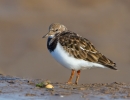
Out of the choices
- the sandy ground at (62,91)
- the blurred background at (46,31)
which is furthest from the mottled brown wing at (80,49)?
the blurred background at (46,31)

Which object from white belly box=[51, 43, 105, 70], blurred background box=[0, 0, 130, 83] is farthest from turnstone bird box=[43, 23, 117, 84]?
blurred background box=[0, 0, 130, 83]

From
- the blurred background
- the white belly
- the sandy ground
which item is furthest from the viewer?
the blurred background

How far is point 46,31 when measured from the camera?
17.6 m

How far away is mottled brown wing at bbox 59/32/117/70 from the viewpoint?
30.1ft

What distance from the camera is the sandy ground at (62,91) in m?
7.96

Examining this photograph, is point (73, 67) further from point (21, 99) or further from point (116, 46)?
point (116, 46)

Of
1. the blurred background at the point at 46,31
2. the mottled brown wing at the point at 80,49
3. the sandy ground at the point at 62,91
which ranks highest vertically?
the blurred background at the point at 46,31

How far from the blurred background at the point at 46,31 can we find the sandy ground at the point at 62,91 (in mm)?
5172

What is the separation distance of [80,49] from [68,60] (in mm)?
304

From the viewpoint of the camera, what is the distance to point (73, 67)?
9.19 m

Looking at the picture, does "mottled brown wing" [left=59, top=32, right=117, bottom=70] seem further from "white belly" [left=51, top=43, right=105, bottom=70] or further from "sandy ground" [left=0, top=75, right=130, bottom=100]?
"sandy ground" [left=0, top=75, right=130, bottom=100]

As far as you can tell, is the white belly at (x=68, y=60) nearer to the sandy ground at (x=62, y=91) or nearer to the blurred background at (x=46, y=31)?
the sandy ground at (x=62, y=91)

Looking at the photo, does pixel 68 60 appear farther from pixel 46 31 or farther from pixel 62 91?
pixel 46 31

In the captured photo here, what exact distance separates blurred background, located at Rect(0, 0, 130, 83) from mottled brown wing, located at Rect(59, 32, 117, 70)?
15.9 feet
